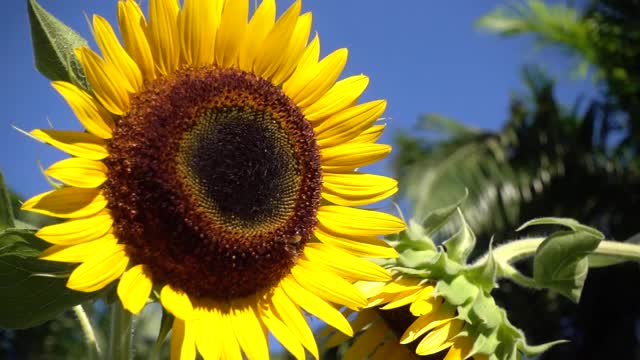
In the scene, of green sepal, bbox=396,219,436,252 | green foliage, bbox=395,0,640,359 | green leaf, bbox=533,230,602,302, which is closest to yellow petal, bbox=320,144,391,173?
green sepal, bbox=396,219,436,252

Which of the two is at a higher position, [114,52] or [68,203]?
[114,52]

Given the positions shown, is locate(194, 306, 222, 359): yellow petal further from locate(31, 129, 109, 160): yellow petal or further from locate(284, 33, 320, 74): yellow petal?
locate(284, 33, 320, 74): yellow petal

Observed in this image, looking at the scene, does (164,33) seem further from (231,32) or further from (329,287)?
(329,287)

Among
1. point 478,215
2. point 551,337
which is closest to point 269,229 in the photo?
point 478,215

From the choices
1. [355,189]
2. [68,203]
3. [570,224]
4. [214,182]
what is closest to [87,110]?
[68,203]

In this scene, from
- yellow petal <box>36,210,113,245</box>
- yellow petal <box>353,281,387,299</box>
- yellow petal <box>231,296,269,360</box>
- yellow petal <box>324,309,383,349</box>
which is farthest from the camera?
yellow petal <box>324,309,383,349</box>

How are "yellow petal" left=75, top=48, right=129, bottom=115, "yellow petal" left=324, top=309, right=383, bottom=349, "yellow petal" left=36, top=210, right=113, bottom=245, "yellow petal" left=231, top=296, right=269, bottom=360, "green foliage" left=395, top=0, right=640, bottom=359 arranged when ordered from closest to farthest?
1. "yellow petal" left=36, top=210, right=113, bottom=245
2. "yellow petal" left=75, top=48, right=129, bottom=115
3. "yellow petal" left=231, top=296, right=269, bottom=360
4. "yellow petal" left=324, top=309, right=383, bottom=349
5. "green foliage" left=395, top=0, right=640, bottom=359

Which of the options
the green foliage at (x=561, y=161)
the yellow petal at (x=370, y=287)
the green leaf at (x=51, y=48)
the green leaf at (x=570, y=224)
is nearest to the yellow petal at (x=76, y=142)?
the green leaf at (x=51, y=48)
